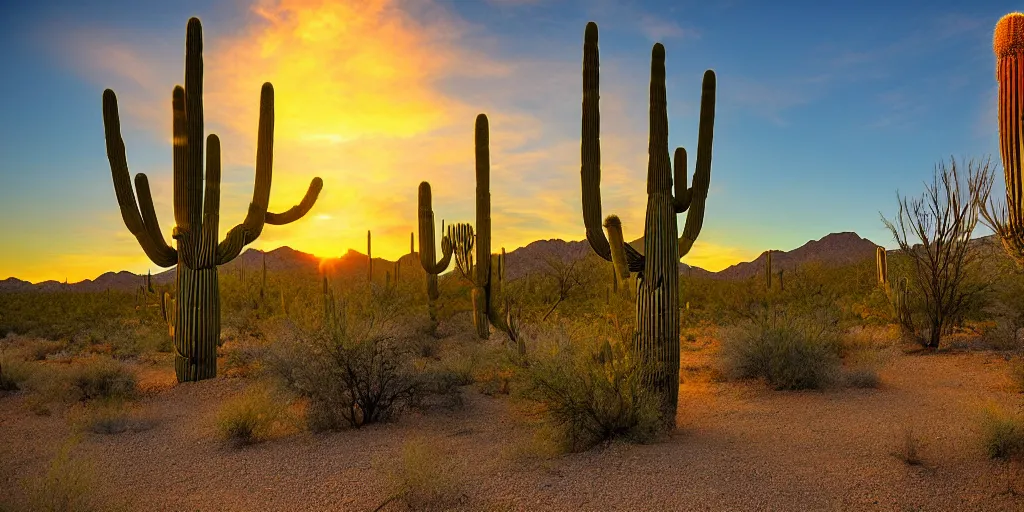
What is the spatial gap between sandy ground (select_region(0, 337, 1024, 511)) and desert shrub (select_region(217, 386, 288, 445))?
0.71 feet

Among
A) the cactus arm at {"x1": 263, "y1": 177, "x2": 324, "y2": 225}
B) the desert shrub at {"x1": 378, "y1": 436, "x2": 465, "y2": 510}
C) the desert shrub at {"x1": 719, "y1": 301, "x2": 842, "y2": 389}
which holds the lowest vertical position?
the desert shrub at {"x1": 378, "y1": 436, "x2": 465, "y2": 510}

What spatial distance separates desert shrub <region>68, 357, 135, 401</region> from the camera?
37.7 feet

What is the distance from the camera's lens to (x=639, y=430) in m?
7.89

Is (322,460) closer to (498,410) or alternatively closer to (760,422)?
(498,410)

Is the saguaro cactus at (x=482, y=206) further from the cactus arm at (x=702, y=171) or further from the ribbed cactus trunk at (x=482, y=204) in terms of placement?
the cactus arm at (x=702, y=171)

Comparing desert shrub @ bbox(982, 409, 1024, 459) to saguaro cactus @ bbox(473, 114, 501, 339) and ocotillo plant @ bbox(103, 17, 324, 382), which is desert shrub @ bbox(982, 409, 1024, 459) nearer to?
saguaro cactus @ bbox(473, 114, 501, 339)

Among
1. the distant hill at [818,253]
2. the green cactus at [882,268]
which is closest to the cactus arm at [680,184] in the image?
the green cactus at [882,268]

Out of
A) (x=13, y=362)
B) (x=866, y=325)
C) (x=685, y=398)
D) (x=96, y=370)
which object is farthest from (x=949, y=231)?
(x=13, y=362)

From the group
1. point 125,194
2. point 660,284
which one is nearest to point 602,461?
point 660,284

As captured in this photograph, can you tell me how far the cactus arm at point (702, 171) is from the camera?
1053cm

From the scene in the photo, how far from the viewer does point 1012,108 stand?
8352mm

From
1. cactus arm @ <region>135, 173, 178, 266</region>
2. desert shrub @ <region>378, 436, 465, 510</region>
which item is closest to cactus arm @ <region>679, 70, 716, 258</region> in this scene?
desert shrub @ <region>378, 436, 465, 510</region>

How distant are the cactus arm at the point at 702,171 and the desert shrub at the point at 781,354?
3.07m

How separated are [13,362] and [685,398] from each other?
13.2 meters
